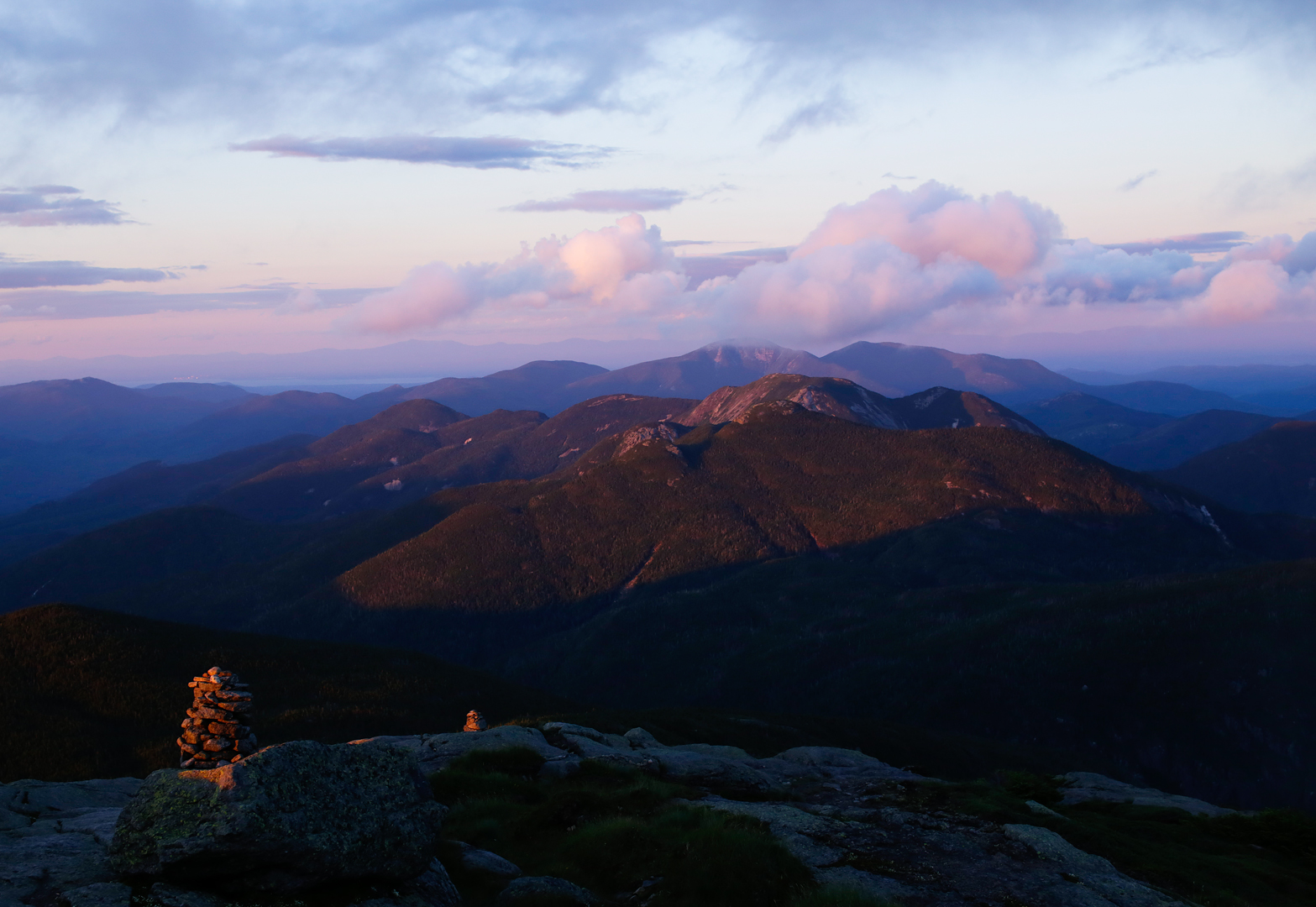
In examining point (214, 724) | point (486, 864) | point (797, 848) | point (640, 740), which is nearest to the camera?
point (486, 864)

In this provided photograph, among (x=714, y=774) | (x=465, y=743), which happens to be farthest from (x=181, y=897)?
(x=465, y=743)

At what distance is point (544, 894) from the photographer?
2438 centimetres

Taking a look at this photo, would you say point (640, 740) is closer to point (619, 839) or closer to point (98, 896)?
point (619, 839)

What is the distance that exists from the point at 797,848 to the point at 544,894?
1047 cm

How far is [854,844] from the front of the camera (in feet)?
102

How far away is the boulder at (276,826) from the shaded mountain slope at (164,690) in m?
118

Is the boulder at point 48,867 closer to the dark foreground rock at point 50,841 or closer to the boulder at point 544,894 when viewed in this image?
the dark foreground rock at point 50,841

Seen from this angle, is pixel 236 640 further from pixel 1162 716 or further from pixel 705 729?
pixel 1162 716

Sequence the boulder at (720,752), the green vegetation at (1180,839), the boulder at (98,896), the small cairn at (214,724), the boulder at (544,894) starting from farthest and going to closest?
the boulder at (720,752) → the small cairn at (214,724) → the green vegetation at (1180,839) → the boulder at (544,894) → the boulder at (98,896)

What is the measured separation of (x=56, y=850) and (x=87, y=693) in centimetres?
15189

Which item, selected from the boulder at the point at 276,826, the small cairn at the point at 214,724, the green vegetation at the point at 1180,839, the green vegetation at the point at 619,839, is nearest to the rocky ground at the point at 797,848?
the boulder at the point at 276,826

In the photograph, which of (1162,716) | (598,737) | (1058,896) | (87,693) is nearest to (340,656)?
(87,693)

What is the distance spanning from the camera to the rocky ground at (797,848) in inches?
862

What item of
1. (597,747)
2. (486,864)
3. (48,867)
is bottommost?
(597,747)
